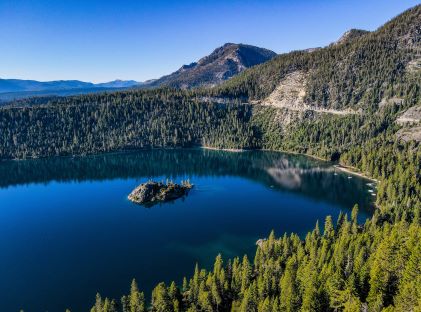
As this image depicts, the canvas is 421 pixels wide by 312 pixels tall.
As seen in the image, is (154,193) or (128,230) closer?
(128,230)

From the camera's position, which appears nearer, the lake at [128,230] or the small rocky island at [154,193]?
the lake at [128,230]

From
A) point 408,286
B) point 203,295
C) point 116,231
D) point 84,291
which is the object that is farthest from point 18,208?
point 408,286

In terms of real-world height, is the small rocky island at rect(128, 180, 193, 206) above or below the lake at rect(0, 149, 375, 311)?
above

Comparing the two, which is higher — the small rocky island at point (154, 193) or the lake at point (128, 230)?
the small rocky island at point (154, 193)

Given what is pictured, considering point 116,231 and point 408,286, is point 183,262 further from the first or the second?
point 408,286

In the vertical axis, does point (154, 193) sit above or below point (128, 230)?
above
